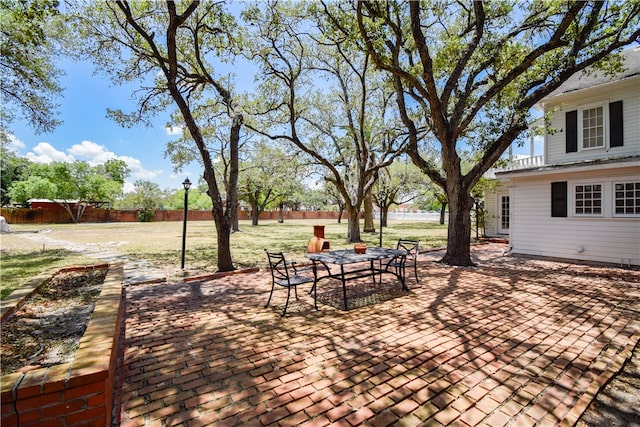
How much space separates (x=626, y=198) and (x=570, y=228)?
157 centimetres

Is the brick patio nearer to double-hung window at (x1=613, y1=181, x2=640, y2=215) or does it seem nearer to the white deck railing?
double-hung window at (x1=613, y1=181, x2=640, y2=215)

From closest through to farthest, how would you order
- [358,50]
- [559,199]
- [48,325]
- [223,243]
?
1. [48,325]
2. [223,243]
3. [358,50]
4. [559,199]

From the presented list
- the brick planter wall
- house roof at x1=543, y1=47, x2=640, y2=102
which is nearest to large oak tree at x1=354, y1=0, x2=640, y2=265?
house roof at x1=543, y1=47, x2=640, y2=102

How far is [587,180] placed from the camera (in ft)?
30.4

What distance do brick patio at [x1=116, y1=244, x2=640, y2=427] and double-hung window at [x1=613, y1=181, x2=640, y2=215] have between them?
4108 millimetres

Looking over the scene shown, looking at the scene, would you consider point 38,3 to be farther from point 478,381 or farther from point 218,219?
point 478,381

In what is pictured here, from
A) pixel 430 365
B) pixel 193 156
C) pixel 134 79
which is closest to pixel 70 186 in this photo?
pixel 193 156

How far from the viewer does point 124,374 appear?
9.98 feet

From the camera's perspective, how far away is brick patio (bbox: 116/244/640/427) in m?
2.47

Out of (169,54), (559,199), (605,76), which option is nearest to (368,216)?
(559,199)

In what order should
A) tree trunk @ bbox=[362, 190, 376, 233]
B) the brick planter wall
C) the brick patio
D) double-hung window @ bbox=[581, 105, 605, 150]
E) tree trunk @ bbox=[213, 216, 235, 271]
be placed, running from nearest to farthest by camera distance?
the brick planter wall → the brick patio → tree trunk @ bbox=[213, 216, 235, 271] → double-hung window @ bbox=[581, 105, 605, 150] → tree trunk @ bbox=[362, 190, 376, 233]

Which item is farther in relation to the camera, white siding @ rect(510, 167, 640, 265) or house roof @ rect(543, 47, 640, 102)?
house roof @ rect(543, 47, 640, 102)

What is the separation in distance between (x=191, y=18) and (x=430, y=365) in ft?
31.4

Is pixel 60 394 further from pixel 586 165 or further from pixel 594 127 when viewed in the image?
pixel 594 127
